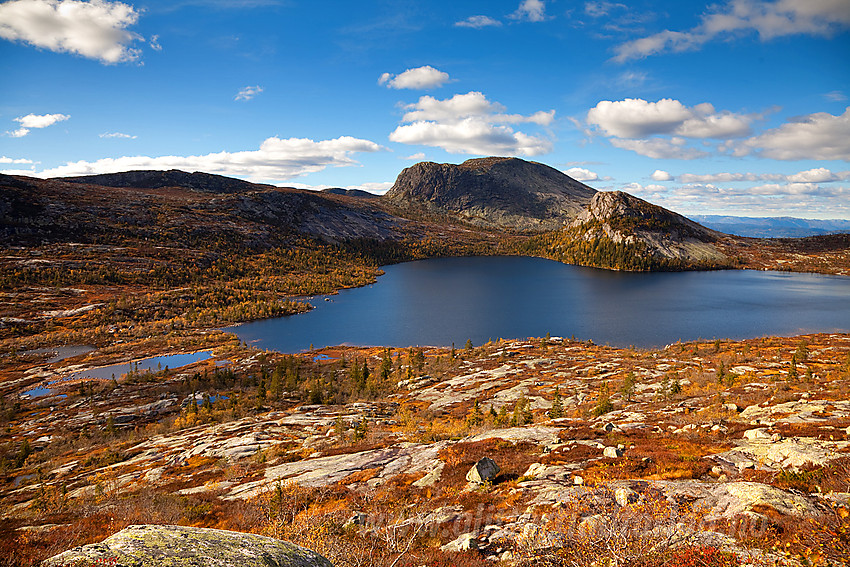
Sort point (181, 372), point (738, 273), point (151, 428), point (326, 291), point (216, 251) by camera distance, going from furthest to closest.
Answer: point (738, 273) → point (216, 251) → point (326, 291) → point (181, 372) → point (151, 428)

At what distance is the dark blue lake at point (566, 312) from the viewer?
80.1m

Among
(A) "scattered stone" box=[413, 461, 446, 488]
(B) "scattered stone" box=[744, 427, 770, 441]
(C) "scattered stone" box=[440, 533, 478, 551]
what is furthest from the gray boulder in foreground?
(B) "scattered stone" box=[744, 427, 770, 441]

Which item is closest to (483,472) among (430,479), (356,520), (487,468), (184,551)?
(487,468)

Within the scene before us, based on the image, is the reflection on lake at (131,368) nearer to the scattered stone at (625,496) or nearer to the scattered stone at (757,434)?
the scattered stone at (625,496)

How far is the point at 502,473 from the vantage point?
16.1 m

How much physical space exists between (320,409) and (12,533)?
101 feet

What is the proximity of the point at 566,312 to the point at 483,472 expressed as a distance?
8845 cm

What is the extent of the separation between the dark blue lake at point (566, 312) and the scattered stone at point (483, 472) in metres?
61.0

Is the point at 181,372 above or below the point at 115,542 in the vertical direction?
below

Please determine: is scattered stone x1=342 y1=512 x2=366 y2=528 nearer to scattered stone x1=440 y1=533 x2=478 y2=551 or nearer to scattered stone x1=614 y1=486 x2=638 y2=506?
scattered stone x1=440 y1=533 x2=478 y2=551

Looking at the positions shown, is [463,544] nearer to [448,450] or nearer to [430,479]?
[430,479]

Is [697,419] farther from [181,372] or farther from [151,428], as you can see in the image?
[181,372]

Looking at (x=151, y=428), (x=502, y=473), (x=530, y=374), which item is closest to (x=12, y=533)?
(x=502, y=473)

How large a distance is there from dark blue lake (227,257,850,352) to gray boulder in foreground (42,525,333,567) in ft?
231
